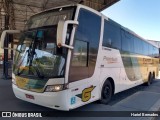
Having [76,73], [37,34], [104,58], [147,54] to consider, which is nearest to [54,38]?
[37,34]

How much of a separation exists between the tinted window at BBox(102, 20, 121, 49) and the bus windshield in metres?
1.94

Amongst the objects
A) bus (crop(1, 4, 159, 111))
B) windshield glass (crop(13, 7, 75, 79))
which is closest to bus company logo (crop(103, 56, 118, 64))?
bus (crop(1, 4, 159, 111))

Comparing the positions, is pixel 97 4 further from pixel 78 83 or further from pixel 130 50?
pixel 78 83

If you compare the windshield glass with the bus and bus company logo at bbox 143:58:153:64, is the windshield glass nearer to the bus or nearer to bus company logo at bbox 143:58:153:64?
the bus

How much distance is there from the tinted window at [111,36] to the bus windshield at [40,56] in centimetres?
194

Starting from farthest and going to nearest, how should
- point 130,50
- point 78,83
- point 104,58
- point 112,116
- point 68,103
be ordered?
point 130,50, point 104,58, point 112,116, point 78,83, point 68,103

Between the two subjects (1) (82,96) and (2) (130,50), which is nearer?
(1) (82,96)

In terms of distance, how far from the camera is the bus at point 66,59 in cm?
472

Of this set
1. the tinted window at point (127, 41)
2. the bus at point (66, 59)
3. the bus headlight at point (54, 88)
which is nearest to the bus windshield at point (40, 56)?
the bus at point (66, 59)

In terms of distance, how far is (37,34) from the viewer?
534 cm

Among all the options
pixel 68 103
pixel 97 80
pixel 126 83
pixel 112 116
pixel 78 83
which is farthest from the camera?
pixel 126 83

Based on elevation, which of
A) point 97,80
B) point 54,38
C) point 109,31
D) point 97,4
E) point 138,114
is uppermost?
point 97,4

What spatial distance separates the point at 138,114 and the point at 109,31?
8.90 ft

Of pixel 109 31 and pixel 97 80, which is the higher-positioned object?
pixel 109 31
